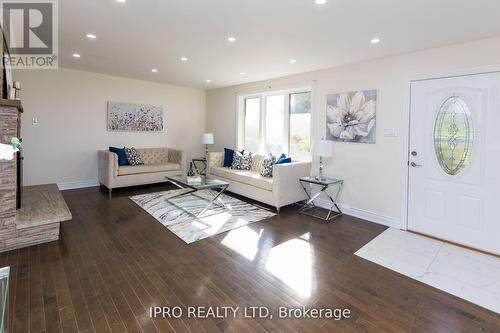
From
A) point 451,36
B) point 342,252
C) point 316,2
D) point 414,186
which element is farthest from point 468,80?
point 342,252

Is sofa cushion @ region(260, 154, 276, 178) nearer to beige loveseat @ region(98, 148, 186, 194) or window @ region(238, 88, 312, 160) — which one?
window @ region(238, 88, 312, 160)

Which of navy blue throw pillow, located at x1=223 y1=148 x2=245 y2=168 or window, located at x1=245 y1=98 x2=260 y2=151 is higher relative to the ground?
window, located at x1=245 y1=98 x2=260 y2=151

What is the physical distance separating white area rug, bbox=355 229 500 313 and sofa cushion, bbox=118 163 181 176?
14.7 feet

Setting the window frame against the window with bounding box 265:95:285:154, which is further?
the window with bounding box 265:95:285:154

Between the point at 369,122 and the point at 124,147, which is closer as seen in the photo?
the point at 369,122

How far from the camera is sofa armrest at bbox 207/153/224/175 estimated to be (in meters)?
6.03

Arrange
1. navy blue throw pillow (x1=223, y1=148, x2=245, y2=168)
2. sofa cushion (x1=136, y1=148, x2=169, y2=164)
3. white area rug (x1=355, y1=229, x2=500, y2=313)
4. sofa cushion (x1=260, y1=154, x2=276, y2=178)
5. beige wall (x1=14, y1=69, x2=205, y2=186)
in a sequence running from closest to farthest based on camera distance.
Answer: white area rug (x1=355, y1=229, x2=500, y2=313) < sofa cushion (x1=260, y1=154, x2=276, y2=178) < beige wall (x1=14, y1=69, x2=205, y2=186) < navy blue throw pillow (x1=223, y1=148, x2=245, y2=168) < sofa cushion (x1=136, y1=148, x2=169, y2=164)

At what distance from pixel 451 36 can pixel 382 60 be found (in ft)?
3.12

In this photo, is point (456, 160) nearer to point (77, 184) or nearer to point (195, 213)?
point (195, 213)

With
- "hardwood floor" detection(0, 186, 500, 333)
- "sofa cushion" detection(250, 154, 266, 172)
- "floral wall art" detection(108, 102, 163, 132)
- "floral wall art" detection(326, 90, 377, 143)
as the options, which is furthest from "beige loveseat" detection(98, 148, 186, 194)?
"floral wall art" detection(326, 90, 377, 143)

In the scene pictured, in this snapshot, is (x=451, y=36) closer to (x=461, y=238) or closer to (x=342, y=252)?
(x=461, y=238)

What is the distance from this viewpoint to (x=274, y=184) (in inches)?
175

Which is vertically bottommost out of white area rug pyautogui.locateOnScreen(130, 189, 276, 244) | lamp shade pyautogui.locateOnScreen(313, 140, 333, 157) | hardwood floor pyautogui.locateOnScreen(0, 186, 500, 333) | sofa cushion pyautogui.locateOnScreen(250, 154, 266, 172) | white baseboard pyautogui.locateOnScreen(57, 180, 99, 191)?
hardwood floor pyautogui.locateOnScreen(0, 186, 500, 333)

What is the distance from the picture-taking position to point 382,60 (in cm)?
390
